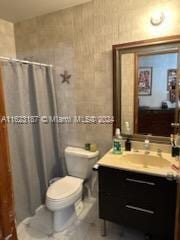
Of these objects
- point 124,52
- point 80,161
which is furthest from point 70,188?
point 124,52

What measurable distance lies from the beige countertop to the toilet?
16.8 inches

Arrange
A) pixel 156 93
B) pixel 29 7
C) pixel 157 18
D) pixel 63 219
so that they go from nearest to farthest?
pixel 157 18 → pixel 156 93 → pixel 63 219 → pixel 29 7

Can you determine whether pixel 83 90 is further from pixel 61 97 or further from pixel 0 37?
pixel 0 37

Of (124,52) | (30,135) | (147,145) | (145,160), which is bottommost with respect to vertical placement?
(145,160)

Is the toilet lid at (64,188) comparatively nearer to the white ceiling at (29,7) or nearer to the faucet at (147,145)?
the faucet at (147,145)

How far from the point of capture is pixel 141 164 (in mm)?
1890

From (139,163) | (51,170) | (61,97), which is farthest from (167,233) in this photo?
(61,97)

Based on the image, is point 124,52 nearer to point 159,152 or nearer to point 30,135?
point 159,152

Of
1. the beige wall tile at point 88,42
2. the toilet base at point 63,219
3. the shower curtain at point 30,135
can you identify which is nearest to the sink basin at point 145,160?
the beige wall tile at point 88,42

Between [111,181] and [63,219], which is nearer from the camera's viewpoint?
[111,181]

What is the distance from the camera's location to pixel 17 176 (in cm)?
201

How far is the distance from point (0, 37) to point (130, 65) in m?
1.67

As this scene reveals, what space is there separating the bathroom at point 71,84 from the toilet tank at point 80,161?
0.13m

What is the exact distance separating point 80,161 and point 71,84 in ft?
3.08
